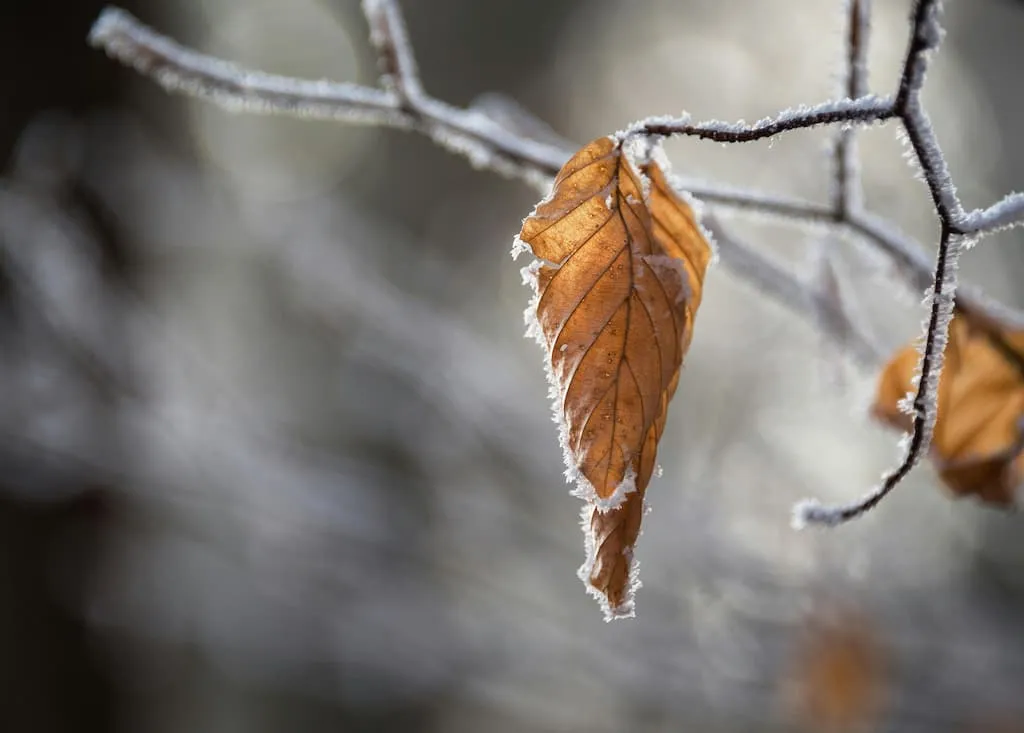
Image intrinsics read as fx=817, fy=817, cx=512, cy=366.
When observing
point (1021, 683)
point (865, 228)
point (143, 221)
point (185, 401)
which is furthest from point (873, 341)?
point (143, 221)

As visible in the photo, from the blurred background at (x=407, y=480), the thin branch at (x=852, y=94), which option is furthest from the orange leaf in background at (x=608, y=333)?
the blurred background at (x=407, y=480)

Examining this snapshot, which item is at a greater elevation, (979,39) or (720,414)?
(979,39)

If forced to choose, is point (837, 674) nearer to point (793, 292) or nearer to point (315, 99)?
point (793, 292)

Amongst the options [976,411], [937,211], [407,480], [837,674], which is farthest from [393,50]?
[407,480]

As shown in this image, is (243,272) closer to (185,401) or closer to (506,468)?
(185,401)

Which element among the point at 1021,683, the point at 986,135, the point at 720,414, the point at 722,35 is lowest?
the point at 1021,683

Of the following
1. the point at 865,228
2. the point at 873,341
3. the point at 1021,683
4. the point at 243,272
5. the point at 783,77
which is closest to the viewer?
the point at 865,228
